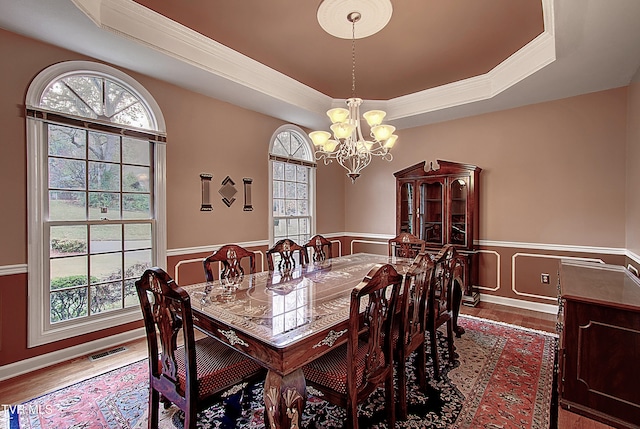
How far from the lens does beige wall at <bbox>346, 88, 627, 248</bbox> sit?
11.4 feet

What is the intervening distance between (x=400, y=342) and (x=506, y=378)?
45.8 inches

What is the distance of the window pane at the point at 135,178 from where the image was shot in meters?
3.09

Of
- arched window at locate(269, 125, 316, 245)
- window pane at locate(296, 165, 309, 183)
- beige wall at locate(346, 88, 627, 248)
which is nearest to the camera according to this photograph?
beige wall at locate(346, 88, 627, 248)

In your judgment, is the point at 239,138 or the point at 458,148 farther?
the point at 458,148

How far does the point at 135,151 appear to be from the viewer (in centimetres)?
315

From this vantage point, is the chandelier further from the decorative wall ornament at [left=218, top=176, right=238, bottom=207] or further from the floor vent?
the floor vent

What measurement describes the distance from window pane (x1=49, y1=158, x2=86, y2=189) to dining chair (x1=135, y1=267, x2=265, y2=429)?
1835 mm

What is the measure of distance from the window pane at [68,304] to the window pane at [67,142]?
1233 mm

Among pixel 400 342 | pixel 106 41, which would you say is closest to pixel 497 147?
pixel 400 342

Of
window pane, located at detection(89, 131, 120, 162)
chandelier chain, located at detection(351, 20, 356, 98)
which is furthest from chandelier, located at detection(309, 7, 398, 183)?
window pane, located at detection(89, 131, 120, 162)

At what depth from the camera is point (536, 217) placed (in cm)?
396

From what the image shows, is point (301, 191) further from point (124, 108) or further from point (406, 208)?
point (124, 108)

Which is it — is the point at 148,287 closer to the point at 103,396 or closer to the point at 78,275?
the point at 103,396

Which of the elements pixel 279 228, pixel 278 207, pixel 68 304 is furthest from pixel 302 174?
pixel 68 304
